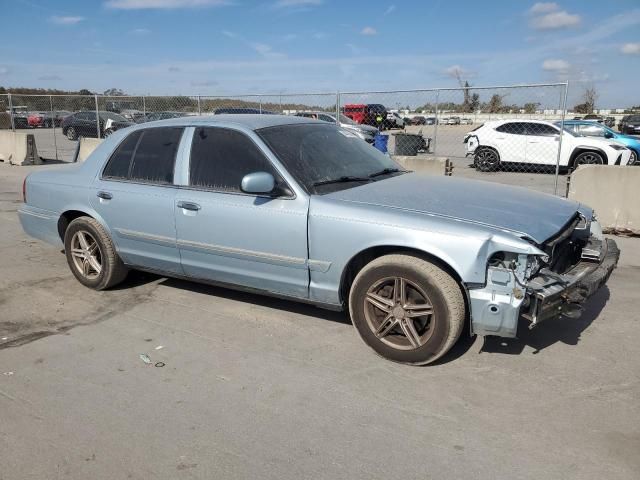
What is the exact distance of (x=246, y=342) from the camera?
157 inches

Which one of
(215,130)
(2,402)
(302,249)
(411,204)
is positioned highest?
(215,130)

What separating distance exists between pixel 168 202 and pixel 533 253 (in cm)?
286

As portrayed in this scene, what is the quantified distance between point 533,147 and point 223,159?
12.4 m

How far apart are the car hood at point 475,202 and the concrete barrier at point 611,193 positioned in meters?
3.52

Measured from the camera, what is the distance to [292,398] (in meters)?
3.23

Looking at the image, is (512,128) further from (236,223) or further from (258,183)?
(258,183)

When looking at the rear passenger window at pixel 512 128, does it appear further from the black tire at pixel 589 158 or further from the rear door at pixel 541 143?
the black tire at pixel 589 158

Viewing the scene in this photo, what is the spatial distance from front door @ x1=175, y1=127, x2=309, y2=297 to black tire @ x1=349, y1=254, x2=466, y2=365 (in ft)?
1.70

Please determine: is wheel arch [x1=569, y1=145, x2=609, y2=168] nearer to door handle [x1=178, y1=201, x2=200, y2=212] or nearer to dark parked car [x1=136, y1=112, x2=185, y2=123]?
dark parked car [x1=136, y1=112, x2=185, y2=123]

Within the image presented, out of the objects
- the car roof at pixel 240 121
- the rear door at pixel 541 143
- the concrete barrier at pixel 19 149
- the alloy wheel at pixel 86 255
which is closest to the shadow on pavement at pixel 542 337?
the car roof at pixel 240 121

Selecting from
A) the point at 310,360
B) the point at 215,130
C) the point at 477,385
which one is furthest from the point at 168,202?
the point at 477,385

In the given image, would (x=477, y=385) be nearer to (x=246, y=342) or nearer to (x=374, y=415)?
(x=374, y=415)

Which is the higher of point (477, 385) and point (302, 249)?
point (302, 249)

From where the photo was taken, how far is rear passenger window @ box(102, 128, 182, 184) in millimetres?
4586
